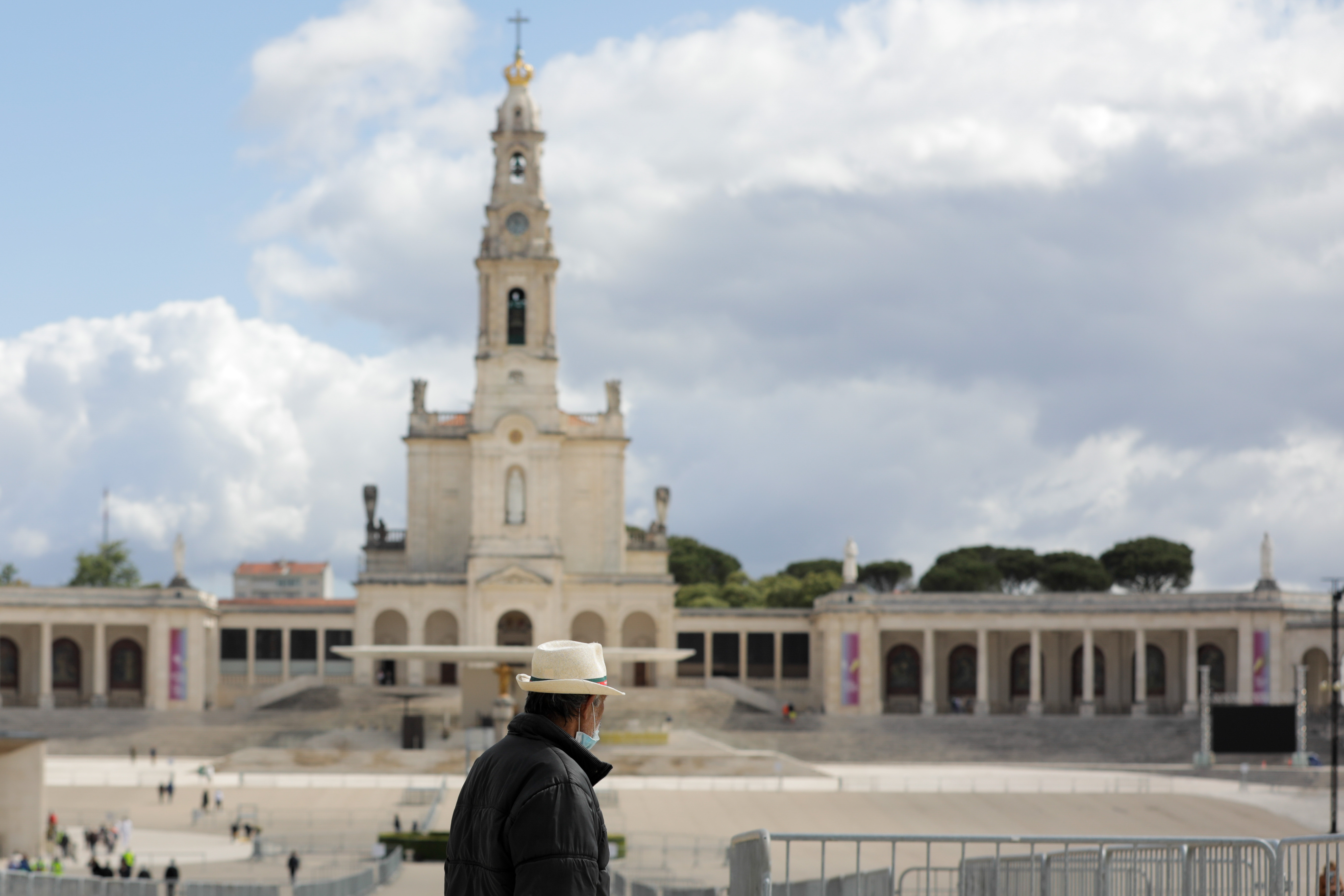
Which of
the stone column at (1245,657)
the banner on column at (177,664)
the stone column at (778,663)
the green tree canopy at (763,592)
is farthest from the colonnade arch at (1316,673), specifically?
the banner on column at (177,664)

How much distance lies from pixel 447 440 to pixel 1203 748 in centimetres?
4277

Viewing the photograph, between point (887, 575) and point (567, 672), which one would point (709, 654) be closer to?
point (887, 575)

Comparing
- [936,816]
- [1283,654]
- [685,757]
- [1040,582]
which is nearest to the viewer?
[936,816]

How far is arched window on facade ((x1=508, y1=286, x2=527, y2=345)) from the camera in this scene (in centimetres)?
8631

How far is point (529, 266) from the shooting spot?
8625 cm

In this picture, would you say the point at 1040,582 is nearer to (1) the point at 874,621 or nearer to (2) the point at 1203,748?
(1) the point at 874,621

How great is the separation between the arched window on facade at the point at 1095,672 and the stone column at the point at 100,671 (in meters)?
50.7


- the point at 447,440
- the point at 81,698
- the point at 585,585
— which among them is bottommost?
the point at 81,698

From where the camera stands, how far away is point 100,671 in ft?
267

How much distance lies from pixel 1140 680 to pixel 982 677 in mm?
7725

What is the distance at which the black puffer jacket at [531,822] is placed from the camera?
543 centimetres

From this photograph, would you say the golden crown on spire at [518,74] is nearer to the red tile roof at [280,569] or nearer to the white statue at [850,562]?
the white statue at [850,562]

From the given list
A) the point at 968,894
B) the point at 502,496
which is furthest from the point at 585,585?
the point at 968,894

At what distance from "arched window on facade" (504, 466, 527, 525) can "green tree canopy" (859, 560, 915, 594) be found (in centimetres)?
4698
